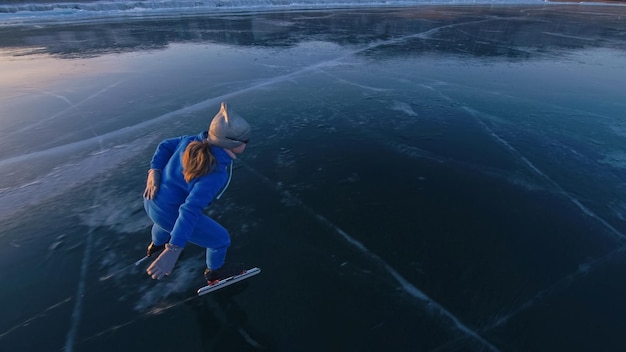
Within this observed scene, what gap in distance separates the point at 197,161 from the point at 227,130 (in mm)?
272

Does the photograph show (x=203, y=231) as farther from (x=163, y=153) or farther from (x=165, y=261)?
(x=163, y=153)

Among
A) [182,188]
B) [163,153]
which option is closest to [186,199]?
[182,188]

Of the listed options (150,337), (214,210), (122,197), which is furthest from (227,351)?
(122,197)

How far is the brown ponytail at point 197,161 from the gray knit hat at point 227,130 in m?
0.09

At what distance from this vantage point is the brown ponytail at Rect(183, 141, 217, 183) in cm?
195

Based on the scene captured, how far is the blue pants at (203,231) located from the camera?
2.37m

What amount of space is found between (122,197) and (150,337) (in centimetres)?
218

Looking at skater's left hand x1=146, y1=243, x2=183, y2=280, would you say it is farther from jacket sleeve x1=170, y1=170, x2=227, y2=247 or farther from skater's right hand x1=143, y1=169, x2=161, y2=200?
skater's right hand x1=143, y1=169, x2=161, y2=200

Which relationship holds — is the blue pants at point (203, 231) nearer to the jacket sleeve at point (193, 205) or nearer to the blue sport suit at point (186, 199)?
the blue sport suit at point (186, 199)

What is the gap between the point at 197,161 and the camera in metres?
1.95

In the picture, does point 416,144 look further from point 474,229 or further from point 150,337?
point 150,337

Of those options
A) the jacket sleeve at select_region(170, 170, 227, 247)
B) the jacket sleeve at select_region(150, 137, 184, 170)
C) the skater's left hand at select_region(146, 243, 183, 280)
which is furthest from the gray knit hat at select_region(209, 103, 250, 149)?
the skater's left hand at select_region(146, 243, 183, 280)

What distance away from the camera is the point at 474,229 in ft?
11.4

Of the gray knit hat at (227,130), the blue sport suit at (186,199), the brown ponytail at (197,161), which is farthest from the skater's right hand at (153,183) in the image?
the gray knit hat at (227,130)
